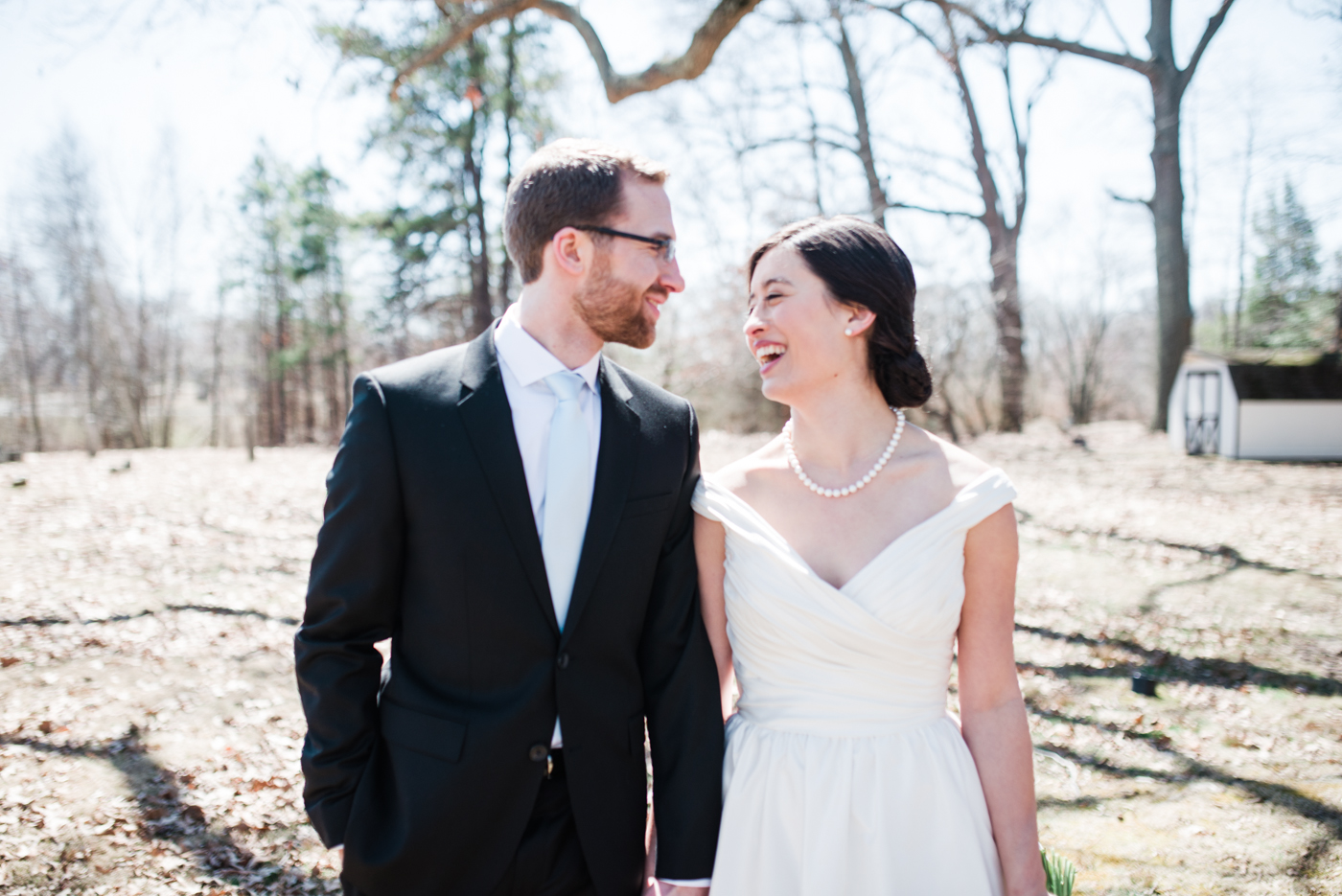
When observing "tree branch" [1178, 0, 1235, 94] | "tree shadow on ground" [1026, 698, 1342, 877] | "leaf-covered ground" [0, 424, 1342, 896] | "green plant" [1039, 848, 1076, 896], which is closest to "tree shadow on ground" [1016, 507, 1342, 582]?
"leaf-covered ground" [0, 424, 1342, 896]

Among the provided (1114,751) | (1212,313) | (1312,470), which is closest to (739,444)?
(1312,470)

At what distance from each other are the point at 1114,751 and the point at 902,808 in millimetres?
3388

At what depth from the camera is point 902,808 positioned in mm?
1902

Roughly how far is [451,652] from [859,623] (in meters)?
1.01

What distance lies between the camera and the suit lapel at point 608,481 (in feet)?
5.86

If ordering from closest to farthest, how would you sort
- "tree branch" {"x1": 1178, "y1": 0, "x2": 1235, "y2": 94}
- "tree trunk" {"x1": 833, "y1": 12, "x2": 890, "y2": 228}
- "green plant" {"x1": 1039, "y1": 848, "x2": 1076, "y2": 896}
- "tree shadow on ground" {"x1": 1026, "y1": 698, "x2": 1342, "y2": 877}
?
1. "green plant" {"x1": 1039, "y1": 848, "x2": 1076, "y2": 896}
2. "tree shadow on ground" {"x1": 1026, "y1": 698, "x2": 1342, "y2": 877}
3. "tree branch" {"x1": 1178, "y1": 0, "x2": 1235, "y2": 94}
4. "tree trunk" {"x1": 833, "y1": 12, "x2": 890, "y2": 228}

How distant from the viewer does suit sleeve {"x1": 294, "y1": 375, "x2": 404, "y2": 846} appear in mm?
1722

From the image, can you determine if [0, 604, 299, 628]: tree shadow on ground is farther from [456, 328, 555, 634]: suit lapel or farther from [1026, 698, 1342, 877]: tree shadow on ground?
[1026, 698, 1342, 877]: tree shadow on ground

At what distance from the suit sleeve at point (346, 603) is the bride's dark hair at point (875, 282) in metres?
1.21

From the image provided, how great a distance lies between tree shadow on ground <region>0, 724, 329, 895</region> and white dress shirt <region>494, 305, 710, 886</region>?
2594 millimetres

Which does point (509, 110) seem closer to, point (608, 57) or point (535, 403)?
point (608, 57)

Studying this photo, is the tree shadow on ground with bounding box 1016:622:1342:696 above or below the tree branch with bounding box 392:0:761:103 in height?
below

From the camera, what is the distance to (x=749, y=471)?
233 cm

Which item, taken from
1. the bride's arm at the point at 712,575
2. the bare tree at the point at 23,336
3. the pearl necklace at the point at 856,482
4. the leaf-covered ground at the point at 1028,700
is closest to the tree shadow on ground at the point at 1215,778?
the leaf-covered ground at the point at 1028,700
